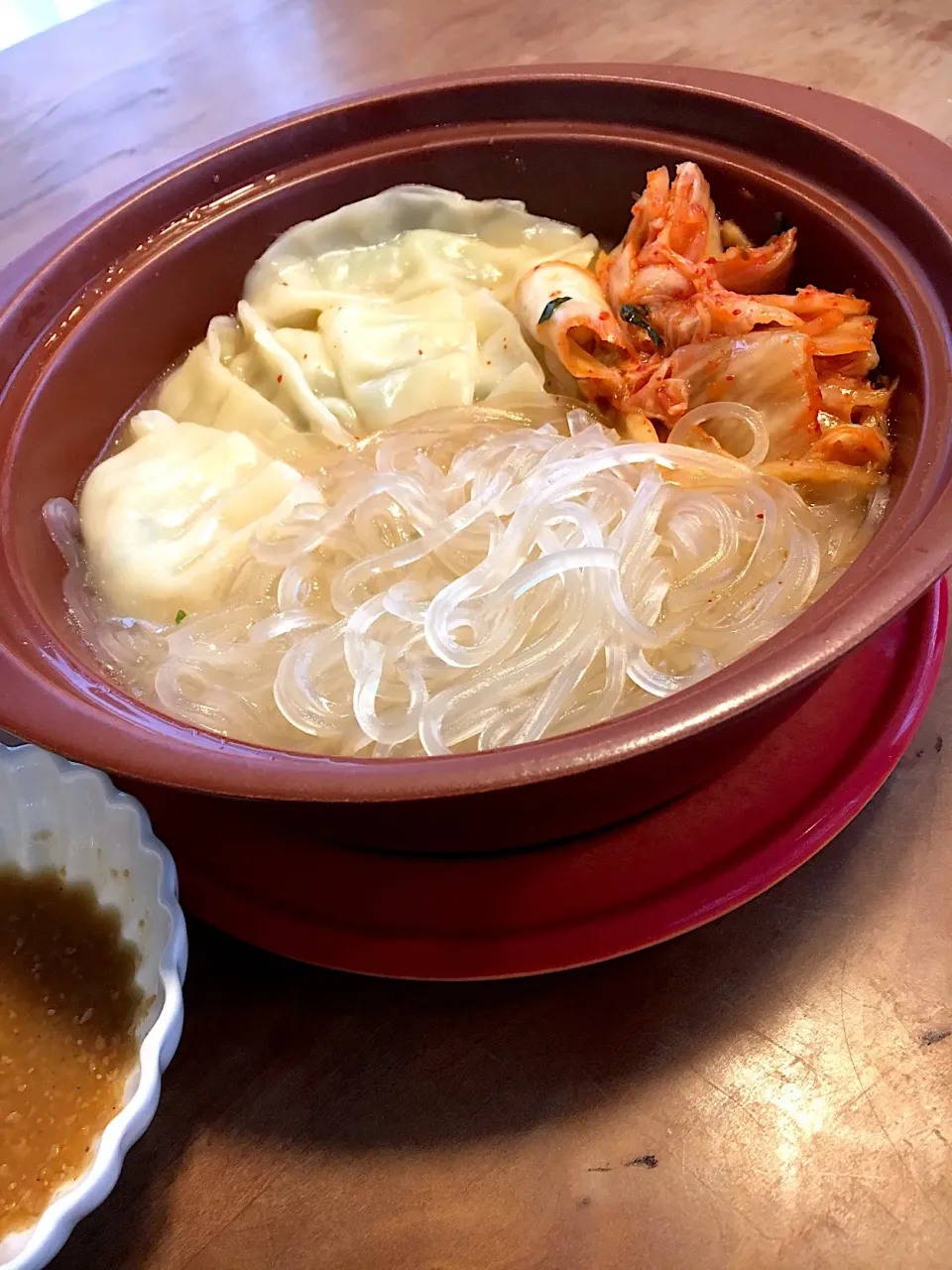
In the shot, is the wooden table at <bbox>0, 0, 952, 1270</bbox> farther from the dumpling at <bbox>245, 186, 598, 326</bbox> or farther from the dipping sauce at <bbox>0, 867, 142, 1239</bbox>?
the dumpling at <bbox>245, 186, 598, 326</bbox>

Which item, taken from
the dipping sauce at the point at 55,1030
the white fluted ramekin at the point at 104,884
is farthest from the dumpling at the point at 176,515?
the dipping sauce at the point at 55,1030

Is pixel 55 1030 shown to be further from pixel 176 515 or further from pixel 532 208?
pixel 532 208

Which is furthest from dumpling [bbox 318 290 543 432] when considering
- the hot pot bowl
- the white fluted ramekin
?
the white fluted ramekin

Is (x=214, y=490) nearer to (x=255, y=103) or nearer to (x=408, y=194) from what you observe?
(x=408, y=194)

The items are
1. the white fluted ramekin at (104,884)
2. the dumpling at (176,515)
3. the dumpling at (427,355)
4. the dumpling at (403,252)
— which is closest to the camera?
the white fluted ramekin at (104,884)

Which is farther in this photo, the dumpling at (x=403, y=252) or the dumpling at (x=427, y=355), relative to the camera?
the dumpling at (x=403, y=252)

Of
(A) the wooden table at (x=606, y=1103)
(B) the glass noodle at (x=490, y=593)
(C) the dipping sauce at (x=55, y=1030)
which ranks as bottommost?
(A) the wooden table at (x=606, y=1103)

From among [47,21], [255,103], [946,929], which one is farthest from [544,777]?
[47,21]

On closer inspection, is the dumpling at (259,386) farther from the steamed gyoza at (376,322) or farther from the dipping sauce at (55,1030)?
the dipping sauce at (55,1030)
